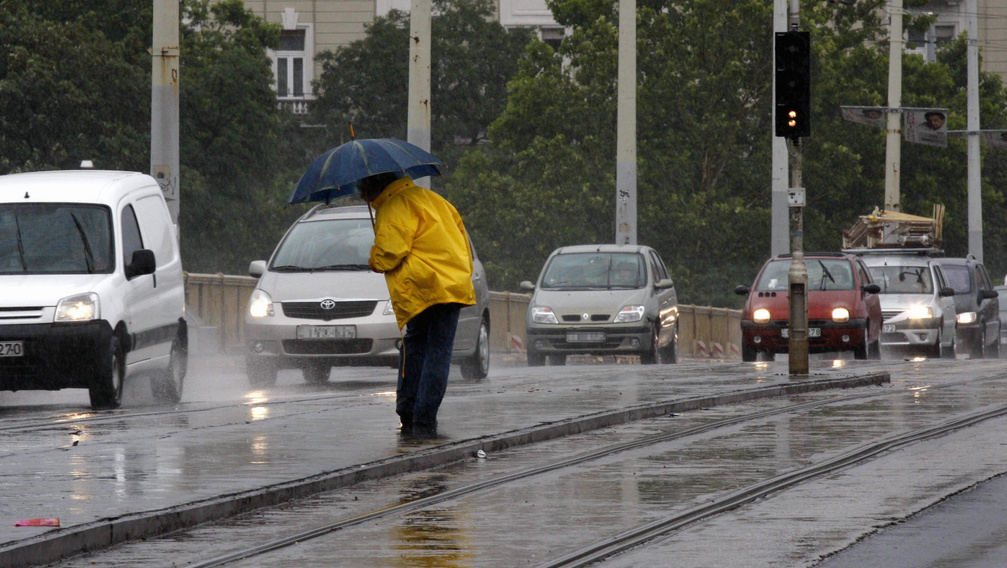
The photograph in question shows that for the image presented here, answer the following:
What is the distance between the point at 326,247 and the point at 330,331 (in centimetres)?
119

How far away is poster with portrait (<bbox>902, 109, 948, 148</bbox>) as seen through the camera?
41.9m

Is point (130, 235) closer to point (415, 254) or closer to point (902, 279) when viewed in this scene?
point (415, 254)

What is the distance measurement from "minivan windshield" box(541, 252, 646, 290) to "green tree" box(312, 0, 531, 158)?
3149 centimetres

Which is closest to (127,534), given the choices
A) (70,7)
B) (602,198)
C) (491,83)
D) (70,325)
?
(70,325)

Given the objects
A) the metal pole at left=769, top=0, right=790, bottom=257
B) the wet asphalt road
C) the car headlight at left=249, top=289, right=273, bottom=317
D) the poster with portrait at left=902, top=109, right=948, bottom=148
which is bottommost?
→ the wet asphalt road

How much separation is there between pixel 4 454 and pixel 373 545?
331cm

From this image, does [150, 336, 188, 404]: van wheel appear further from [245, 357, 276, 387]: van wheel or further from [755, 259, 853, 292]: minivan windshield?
[755, 259, 853, 292]: minivan windshield

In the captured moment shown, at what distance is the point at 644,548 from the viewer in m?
7.20

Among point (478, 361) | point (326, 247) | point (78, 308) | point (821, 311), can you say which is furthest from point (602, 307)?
point (78, 308)

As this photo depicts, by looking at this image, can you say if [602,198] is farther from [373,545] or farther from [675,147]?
[373,545]

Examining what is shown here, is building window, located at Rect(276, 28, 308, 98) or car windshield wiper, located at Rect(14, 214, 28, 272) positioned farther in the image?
building window, located at Rect(276, 28, 308, 98)

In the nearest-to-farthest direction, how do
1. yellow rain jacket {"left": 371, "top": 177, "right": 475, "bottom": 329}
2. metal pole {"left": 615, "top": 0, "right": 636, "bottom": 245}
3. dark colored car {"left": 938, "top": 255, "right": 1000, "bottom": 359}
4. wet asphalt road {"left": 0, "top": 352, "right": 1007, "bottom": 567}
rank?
wet asphalt road {"left": 0, "top": 352, "right": 1007, "bottom": 567} < yellow rain jacket {"left": 371, "top": 177, "right": 475, "bottom": 329} < dark colored car {"left": 938, "top": 255, "right": 1000, "bottom": 359} < metal pole {"left": 615, "top": 0, "right": 636, "bottom": 245}

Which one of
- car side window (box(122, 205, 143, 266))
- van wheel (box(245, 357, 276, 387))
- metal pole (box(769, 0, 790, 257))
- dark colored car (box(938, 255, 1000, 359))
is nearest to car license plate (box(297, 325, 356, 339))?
van wheel (box(245, 357, 276, 387))

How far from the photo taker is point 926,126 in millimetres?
42438
